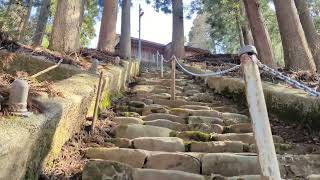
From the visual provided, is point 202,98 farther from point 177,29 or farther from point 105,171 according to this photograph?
point 177,29

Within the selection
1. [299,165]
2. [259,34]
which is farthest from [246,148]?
[259,34]

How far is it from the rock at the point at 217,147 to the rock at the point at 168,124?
0.90 metres

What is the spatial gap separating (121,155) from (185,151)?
2.55 ft

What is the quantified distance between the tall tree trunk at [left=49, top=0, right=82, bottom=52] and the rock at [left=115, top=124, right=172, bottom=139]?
4.97 metres

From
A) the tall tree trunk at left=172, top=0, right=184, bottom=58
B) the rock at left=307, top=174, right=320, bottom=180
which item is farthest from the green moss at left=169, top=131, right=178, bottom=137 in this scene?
the tall tree trunk at left=172, top=0, right=184, bottom=58

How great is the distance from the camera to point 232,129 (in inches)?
221

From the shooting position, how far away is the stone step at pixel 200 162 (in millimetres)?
4055

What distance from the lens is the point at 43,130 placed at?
3.22 m

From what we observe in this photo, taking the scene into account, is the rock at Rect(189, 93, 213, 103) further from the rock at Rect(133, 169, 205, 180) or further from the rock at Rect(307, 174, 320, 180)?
the rock at Rect(133, 169, 205, 180)

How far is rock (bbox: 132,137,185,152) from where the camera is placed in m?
4.61

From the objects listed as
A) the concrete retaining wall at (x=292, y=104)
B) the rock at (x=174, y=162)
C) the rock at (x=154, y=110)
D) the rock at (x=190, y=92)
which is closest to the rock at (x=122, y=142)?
the rock at (x=174, y=162)

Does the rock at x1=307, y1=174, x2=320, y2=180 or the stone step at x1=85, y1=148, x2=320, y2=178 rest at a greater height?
the stone step at x1=85, y1=148, x2=320, y2=178

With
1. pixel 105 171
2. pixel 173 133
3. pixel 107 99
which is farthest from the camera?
pixel 107 99

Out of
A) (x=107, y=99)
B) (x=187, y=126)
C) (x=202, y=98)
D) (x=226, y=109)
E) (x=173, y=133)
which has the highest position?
(x=202, y=98)
